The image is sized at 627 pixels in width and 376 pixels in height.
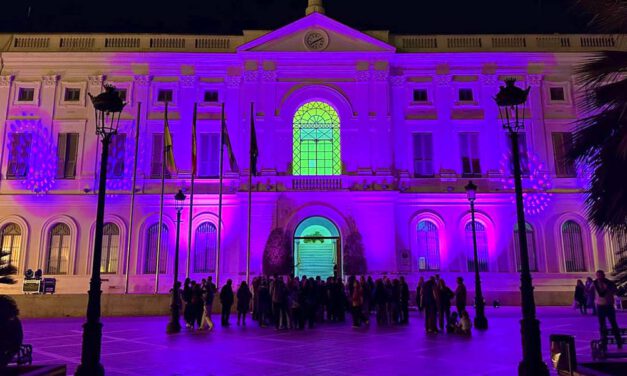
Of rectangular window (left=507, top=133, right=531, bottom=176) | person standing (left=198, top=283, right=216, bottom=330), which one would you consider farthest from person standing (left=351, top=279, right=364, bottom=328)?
rectangular window (left=507, top=133, right=531, bottom=176)

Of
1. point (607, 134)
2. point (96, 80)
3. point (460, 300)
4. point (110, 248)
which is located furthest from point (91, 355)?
point (96, 80)

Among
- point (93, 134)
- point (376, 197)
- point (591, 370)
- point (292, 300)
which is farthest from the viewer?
point (93, 134)

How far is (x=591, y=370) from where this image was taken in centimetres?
694

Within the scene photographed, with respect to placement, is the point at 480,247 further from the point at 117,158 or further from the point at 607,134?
the point at 117,158

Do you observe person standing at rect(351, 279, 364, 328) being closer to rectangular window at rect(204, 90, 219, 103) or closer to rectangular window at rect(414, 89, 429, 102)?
rectangular window at rect(414, 89, 429, 102)

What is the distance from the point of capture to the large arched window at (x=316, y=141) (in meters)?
28.9

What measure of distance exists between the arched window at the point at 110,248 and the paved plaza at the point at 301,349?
9857 millimetres

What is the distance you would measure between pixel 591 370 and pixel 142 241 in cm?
2542

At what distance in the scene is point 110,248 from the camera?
1115 inches

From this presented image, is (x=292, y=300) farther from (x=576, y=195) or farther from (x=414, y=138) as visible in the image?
A: (x=576, y=195)

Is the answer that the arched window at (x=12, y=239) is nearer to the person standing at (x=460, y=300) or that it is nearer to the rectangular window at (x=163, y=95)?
the rectangular window at (x=163, y=95)

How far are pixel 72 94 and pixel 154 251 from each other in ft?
36.7

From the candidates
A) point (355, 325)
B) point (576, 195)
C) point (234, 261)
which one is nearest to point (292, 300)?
point (355, 325)

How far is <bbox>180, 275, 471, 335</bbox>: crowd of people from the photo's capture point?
15.9 meters
